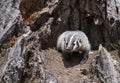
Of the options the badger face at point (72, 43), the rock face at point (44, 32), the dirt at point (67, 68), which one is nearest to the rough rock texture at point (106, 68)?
the rock face at point (44, 32)

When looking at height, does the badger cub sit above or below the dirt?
above

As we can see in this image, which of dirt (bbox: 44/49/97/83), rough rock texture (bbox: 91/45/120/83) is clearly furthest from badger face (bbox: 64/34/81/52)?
rough rock texture (bbox: 91/45/120/83)

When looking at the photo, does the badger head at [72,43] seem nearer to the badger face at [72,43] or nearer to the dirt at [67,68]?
the badger face at [72,43]

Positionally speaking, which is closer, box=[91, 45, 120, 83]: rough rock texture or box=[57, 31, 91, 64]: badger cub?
box=[91, 45, 120, 83]: rough rock texture

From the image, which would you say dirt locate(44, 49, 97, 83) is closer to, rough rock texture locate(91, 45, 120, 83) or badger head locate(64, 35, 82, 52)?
rough rock texture locate(91, 45, 120, 83)

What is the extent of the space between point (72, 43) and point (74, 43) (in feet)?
0.19

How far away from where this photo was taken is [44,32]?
10.0 m

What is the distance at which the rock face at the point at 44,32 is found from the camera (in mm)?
8477

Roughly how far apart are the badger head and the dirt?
15.1 inches

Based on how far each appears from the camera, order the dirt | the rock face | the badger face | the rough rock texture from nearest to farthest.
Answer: the rough rock texture, the rock face, the dirt, the badger face

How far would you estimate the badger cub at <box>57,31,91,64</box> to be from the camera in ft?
31.3

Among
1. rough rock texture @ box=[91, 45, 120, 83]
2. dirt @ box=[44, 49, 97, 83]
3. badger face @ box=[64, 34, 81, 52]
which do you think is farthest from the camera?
badger face @ box=[64, 34, 81, 52]

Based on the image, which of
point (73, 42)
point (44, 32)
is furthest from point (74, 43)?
point (44, 32)

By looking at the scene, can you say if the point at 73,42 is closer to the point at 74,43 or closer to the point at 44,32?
the point at 74,43
